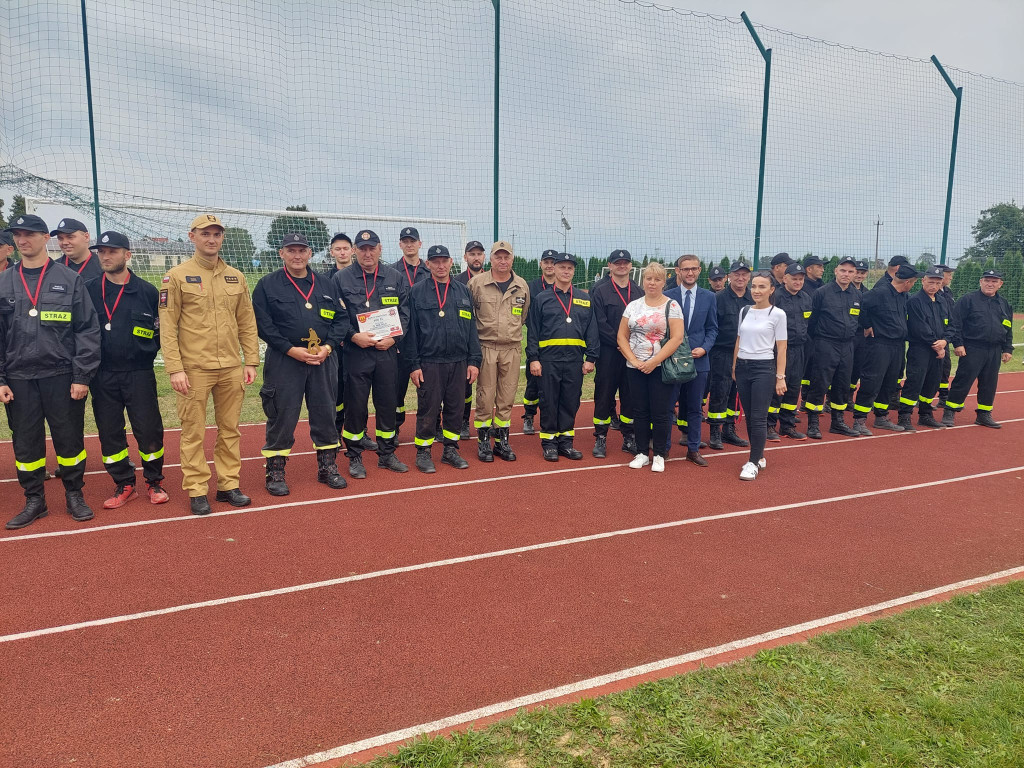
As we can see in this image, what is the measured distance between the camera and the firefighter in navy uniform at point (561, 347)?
6.49 metres

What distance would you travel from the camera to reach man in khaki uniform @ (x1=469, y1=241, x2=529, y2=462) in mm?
6477

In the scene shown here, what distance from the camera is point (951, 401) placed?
8805mm

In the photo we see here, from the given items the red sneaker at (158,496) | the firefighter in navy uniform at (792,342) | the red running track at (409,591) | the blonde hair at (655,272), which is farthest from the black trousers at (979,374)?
the red sneaker at (158,496)

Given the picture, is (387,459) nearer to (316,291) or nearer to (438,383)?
(438,383)

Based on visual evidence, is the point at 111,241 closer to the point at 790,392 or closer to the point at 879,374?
the point at 790,392

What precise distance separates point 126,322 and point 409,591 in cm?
320

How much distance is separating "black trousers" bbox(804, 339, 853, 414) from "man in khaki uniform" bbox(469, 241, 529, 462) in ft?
13.0

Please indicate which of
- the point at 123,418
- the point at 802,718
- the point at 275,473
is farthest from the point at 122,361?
the point at 802,718

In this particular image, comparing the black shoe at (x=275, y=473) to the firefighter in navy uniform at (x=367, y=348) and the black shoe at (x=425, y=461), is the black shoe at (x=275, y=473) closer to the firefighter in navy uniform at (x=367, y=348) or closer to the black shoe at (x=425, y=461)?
the firefighter in navy uniform at (x=367, y=348)

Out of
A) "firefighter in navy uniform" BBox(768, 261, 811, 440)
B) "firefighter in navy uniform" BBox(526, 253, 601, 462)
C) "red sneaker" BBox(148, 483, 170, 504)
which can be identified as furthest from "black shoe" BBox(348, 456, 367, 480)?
"firefighter in navy uniform" BBox(768, 261, 811, 440)

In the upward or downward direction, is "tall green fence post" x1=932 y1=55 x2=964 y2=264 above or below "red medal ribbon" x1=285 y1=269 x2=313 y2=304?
above

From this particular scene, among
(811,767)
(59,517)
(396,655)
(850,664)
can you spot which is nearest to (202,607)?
(396,655)

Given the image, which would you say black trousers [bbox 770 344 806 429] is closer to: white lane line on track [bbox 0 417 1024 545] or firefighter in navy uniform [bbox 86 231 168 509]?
white lane line on track [bbox 0 417 1024 545]

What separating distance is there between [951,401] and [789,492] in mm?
4752
